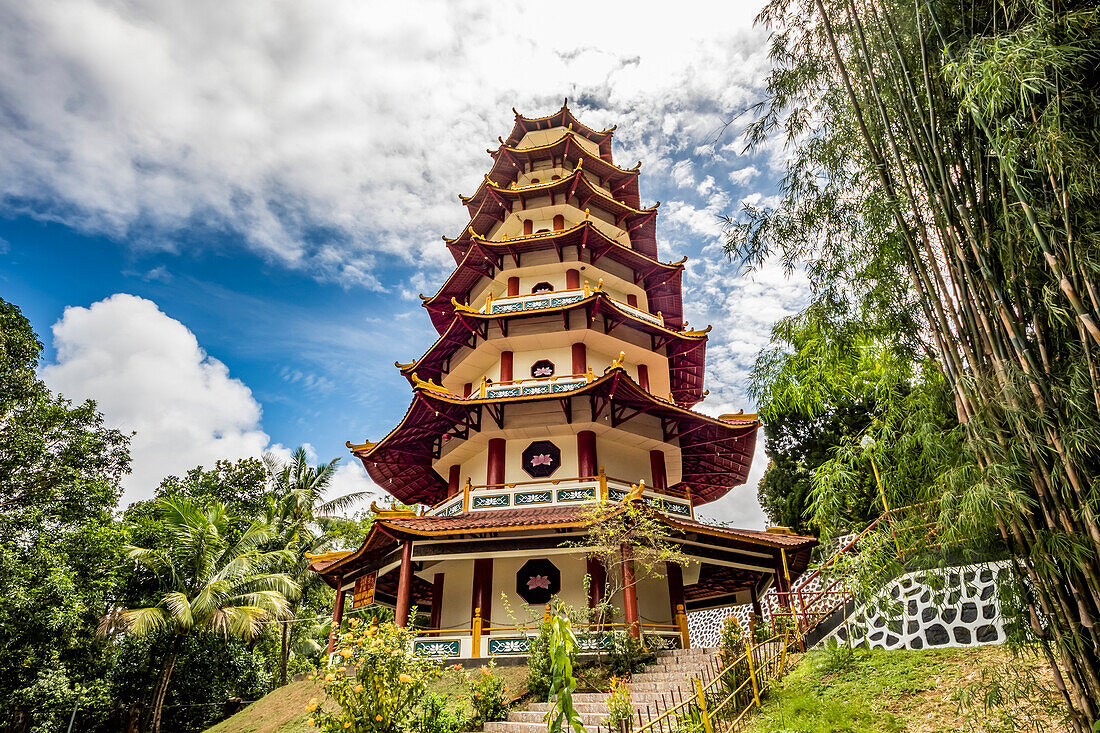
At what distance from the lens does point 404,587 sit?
11.8 meters

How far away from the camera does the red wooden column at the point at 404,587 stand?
1170 cm

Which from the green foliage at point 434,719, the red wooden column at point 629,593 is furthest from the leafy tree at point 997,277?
the red wooden column at point 629,593

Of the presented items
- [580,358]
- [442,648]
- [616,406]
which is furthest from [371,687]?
[580,358]

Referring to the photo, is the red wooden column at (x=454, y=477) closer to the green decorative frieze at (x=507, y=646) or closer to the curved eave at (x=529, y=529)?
the curved eave at (x=529, y=529)

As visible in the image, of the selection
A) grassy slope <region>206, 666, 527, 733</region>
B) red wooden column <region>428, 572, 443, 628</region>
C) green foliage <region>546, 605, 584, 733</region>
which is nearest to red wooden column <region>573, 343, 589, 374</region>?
red wooden column <region>428, 572, 443, 628</region>

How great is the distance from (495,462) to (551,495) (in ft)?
6.00

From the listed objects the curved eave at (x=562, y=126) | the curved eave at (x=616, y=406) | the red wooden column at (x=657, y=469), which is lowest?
the red wooden column at (x=657, y=469)

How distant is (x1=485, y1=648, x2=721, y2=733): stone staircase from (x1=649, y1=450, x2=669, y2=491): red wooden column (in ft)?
16.3

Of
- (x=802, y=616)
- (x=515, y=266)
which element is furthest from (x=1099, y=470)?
(x=515, y=266)

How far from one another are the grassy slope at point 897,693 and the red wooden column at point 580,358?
869cm

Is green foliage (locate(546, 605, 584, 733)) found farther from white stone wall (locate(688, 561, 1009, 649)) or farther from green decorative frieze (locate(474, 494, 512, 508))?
green decorative frieze (locate(474, 494, 512, 508))

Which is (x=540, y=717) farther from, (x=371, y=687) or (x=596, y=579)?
(x=596, y=579)

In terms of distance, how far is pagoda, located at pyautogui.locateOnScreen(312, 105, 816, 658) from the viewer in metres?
12.5

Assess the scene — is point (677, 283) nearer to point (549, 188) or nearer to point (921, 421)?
point (549, 188)
